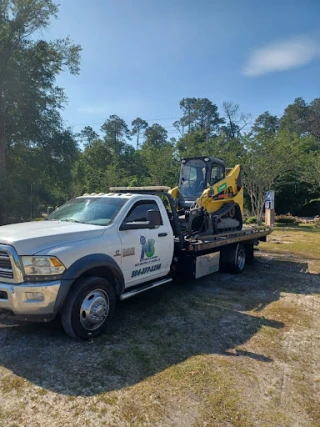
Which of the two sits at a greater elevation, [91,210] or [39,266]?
[91,210]

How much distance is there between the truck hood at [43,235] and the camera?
4051 mm

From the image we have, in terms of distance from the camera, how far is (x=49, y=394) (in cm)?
331

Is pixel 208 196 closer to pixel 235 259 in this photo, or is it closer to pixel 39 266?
pixel 235 259

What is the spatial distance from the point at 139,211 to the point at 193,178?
439 cm

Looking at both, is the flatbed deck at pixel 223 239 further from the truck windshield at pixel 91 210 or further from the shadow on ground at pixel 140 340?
the truck windshield at pixel 91 210

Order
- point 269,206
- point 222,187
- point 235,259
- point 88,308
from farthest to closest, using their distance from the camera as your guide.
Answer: point 269,206 < point 222,187 < point 235,259 < point 88,308

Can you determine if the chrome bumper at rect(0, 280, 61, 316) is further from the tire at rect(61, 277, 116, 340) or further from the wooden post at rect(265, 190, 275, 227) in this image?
the wooden post at rect(265, 190, 275, 227)

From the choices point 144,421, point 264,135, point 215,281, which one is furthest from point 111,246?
point 264,135

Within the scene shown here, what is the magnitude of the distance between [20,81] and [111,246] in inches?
560

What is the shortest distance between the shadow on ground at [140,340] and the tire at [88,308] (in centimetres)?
16

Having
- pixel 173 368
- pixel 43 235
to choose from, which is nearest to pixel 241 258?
pixel 173 368

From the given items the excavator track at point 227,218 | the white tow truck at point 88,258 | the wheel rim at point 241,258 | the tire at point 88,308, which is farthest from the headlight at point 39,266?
the wheel rim at point 241,258

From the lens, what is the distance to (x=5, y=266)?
162 inches

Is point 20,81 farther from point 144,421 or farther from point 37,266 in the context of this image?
point 144,421
